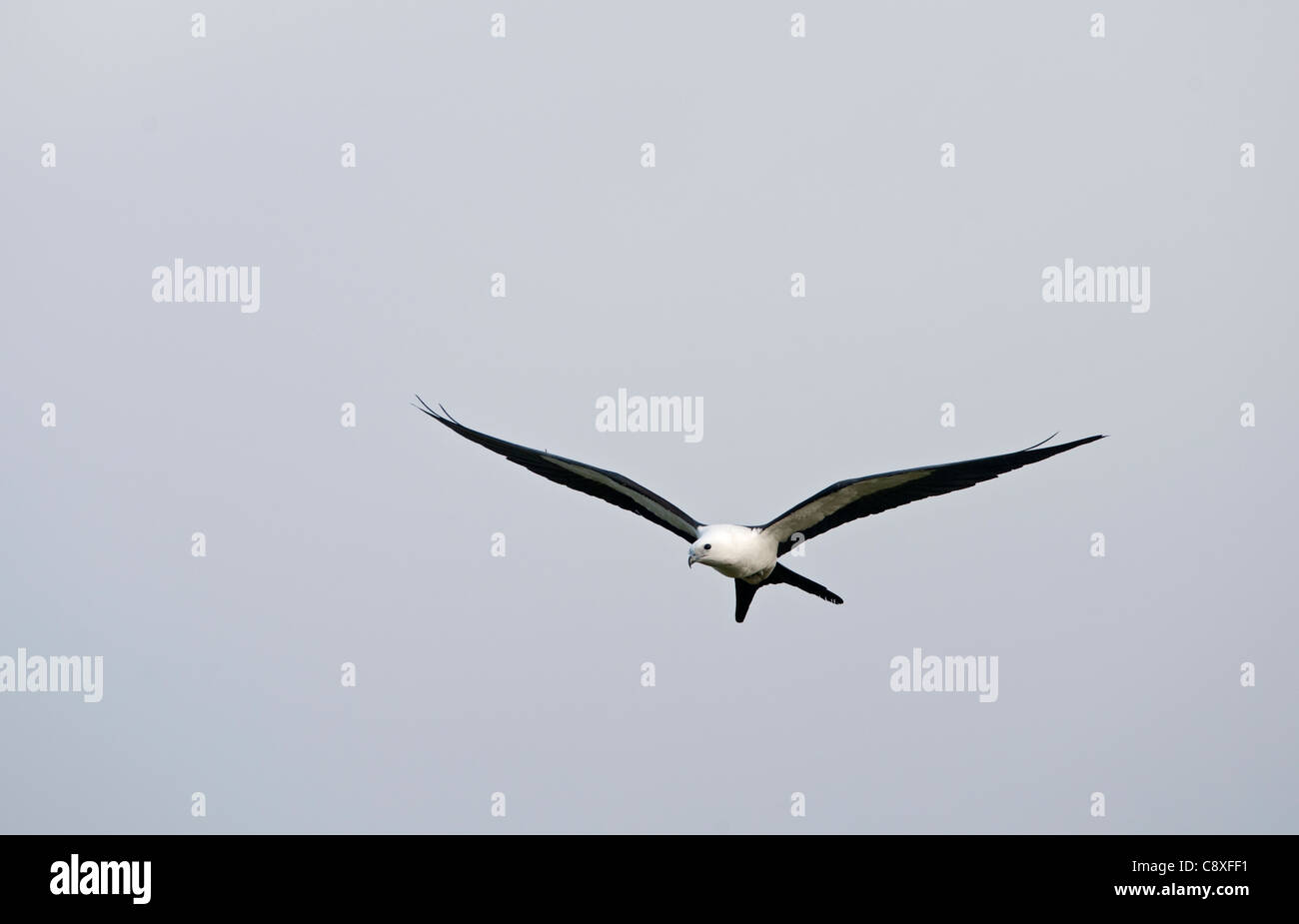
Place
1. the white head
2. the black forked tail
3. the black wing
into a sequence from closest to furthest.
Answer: the black wing, the white head, the black forked tail

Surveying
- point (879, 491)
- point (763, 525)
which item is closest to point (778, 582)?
point (763, 525)

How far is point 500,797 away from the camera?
66.5 feet

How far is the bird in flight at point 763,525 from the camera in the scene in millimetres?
13375

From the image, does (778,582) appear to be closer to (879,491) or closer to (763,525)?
(763,525)

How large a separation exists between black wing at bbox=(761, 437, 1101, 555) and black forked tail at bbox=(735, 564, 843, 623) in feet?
0.86

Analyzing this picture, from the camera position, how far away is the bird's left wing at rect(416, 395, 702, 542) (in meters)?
14.0

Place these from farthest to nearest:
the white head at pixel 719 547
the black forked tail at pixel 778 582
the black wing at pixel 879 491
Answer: the black forked tail at pixel 778 582 < the white head at pixel 719 547 < the black wing at pixel 879 491

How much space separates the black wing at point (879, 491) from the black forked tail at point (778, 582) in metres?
0.26

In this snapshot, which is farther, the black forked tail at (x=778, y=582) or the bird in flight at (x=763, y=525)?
the black forked tail at (x=778, y=582)

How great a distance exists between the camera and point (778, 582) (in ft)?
49.1

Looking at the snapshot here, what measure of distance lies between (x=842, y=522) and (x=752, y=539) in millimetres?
797
